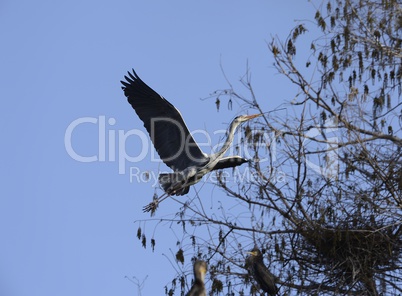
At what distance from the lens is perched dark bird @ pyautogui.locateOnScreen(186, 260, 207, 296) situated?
835 centimetres

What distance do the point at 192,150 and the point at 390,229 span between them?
281cm

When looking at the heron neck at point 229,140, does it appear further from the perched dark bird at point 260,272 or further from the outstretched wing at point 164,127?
the perched dark bird at point 260,272

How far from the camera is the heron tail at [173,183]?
11.0 metres

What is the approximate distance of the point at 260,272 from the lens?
905 cm

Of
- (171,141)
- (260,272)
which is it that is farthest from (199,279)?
(171,141)

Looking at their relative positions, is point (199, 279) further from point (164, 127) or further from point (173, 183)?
point (164, 127)

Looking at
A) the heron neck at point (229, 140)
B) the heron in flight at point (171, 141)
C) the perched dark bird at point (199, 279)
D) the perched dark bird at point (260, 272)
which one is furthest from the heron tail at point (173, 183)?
the perched dark bird at point (199, 279)

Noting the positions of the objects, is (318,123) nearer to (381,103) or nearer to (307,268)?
(381,103)

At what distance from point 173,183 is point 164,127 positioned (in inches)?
25.0

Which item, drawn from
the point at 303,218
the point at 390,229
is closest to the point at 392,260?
the point at 390,229

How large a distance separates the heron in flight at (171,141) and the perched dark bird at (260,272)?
2041 mm

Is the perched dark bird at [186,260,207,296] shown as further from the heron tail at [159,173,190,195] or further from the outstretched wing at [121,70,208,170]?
the outstretched wing at [121,70,208,170]

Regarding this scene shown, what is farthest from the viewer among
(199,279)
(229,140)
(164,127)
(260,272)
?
(164,127)

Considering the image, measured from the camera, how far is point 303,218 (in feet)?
29.9
